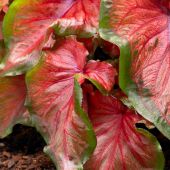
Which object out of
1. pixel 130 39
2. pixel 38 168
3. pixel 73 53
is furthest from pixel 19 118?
pixel 130 39

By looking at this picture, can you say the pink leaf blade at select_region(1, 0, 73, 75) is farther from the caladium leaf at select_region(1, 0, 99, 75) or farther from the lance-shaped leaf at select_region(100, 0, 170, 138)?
the lance-shaped leaf at select_region(100, 0, 170, 138)

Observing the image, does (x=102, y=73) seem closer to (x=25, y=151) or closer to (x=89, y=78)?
(x=89, y=78)

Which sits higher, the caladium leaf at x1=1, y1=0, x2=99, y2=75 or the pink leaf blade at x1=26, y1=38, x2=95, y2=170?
the caladium leaf at x1=1, y1=0, x2=99, y2=75

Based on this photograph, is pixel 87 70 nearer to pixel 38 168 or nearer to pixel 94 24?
pixel 94 24

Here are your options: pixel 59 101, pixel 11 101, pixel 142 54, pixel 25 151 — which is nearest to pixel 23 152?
pixel 25 151

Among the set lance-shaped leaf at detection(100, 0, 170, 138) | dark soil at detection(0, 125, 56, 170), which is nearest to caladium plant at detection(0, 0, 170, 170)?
lance-shaped leaf at detection(100, 0, 170, 138)

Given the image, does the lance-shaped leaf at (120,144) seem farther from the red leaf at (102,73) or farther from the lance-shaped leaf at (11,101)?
the lance-shaped leaf at (11,101)

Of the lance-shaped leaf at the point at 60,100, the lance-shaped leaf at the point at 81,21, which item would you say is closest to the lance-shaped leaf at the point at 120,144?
the lance-shaped leaf at the point at 60,100
